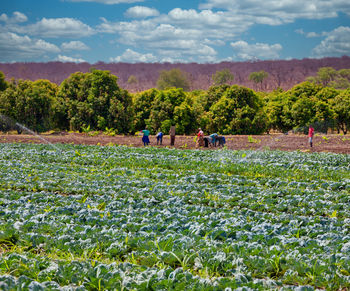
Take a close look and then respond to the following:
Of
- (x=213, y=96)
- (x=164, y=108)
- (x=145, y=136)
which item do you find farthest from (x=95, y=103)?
(x=145, y=136)

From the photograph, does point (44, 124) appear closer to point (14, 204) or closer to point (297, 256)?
point (14, 204)

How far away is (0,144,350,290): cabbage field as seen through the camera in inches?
184

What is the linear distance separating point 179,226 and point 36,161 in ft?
36.4

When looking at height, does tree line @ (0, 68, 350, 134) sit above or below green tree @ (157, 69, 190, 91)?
below

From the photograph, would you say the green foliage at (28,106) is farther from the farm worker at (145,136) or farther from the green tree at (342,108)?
the green tree at (342,108)

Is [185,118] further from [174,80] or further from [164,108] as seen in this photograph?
[174,80]

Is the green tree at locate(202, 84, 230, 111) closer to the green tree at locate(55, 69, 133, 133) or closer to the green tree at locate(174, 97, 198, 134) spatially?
the green tree at locate(174, 97, 198, 134)

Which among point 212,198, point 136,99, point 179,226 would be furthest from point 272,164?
point 136,99

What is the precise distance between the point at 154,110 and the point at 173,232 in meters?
25.6

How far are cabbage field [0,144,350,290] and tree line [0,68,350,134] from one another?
58.8ft

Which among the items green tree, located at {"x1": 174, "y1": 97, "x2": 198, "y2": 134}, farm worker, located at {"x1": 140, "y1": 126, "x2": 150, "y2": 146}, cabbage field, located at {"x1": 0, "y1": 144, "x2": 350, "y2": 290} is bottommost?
cabbage field, located at {"x1": 0, "y1": 144, "x2": 350, "y2": 290}

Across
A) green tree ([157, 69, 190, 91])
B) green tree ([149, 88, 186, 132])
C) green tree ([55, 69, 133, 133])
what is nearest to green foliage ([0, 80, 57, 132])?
green tree ([55, 69, 133, 133])

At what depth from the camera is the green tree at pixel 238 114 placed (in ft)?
98.3

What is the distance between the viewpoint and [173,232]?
20.2 ft
